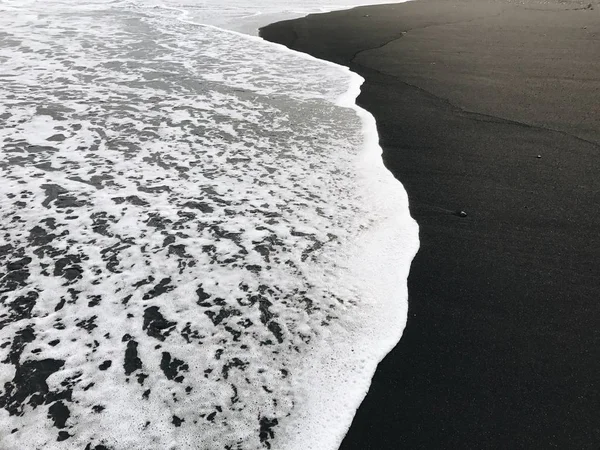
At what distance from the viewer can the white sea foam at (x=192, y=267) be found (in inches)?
65.9

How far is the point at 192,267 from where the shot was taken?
243 centimetres

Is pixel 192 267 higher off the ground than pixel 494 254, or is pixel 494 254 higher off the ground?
pixel 494 254

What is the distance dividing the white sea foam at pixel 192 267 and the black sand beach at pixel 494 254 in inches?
7.3

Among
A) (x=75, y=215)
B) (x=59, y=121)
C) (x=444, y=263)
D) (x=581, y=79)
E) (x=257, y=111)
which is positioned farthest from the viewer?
(x=581, y=79)

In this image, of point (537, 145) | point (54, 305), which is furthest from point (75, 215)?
point (537, 145)

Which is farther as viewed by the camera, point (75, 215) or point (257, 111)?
point (257, 111)

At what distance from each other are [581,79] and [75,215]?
19.2 feet

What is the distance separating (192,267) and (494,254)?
1.76 metres

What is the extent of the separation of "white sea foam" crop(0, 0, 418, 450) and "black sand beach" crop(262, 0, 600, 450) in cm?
19

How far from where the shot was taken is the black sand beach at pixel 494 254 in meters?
1.63

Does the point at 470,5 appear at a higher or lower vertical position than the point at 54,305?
higher

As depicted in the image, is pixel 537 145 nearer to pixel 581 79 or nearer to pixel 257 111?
pixel 581 79

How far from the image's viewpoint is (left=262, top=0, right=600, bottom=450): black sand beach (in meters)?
1.63

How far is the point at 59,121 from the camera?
4199 mm
